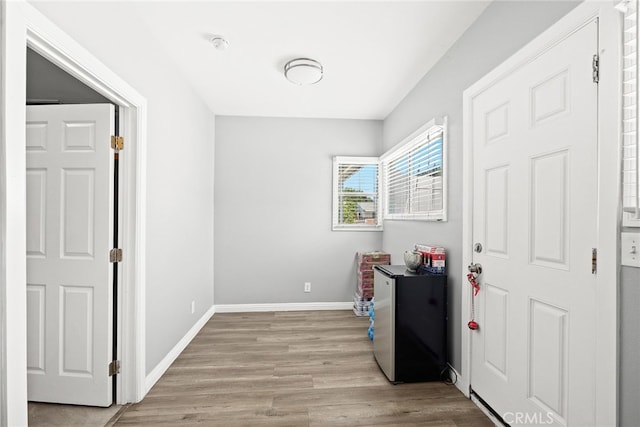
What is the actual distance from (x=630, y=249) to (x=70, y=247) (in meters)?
2.91

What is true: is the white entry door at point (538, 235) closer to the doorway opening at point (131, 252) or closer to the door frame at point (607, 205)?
the door frame at point (607, 205)

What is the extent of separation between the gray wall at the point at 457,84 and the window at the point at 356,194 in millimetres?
954

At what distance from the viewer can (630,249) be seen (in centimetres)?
118

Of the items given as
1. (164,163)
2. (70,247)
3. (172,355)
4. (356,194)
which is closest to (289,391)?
(172,355)

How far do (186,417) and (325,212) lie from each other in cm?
286

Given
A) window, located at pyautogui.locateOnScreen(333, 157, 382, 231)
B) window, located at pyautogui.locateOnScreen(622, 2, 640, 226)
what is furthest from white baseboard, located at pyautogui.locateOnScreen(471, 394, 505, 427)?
window, located at pyautogui.locateOnScreen(333, 157, 382, 231)

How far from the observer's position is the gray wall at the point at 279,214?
427 cm

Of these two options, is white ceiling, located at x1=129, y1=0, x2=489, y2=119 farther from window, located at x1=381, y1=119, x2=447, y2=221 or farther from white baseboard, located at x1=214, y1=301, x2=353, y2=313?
white baseboard, located at x1=214, y1=301, x2=353, y2=313

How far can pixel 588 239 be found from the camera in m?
1.35

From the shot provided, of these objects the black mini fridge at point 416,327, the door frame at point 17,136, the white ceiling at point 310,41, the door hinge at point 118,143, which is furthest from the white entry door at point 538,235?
the door hinge at point 118,143

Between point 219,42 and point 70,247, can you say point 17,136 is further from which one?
point 219,42

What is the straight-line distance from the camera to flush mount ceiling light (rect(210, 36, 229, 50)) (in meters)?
2.39

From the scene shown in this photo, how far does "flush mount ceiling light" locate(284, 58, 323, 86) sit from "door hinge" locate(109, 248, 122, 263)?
1.97 m

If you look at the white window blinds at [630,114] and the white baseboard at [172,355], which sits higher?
the white window blinds at [630,114]
